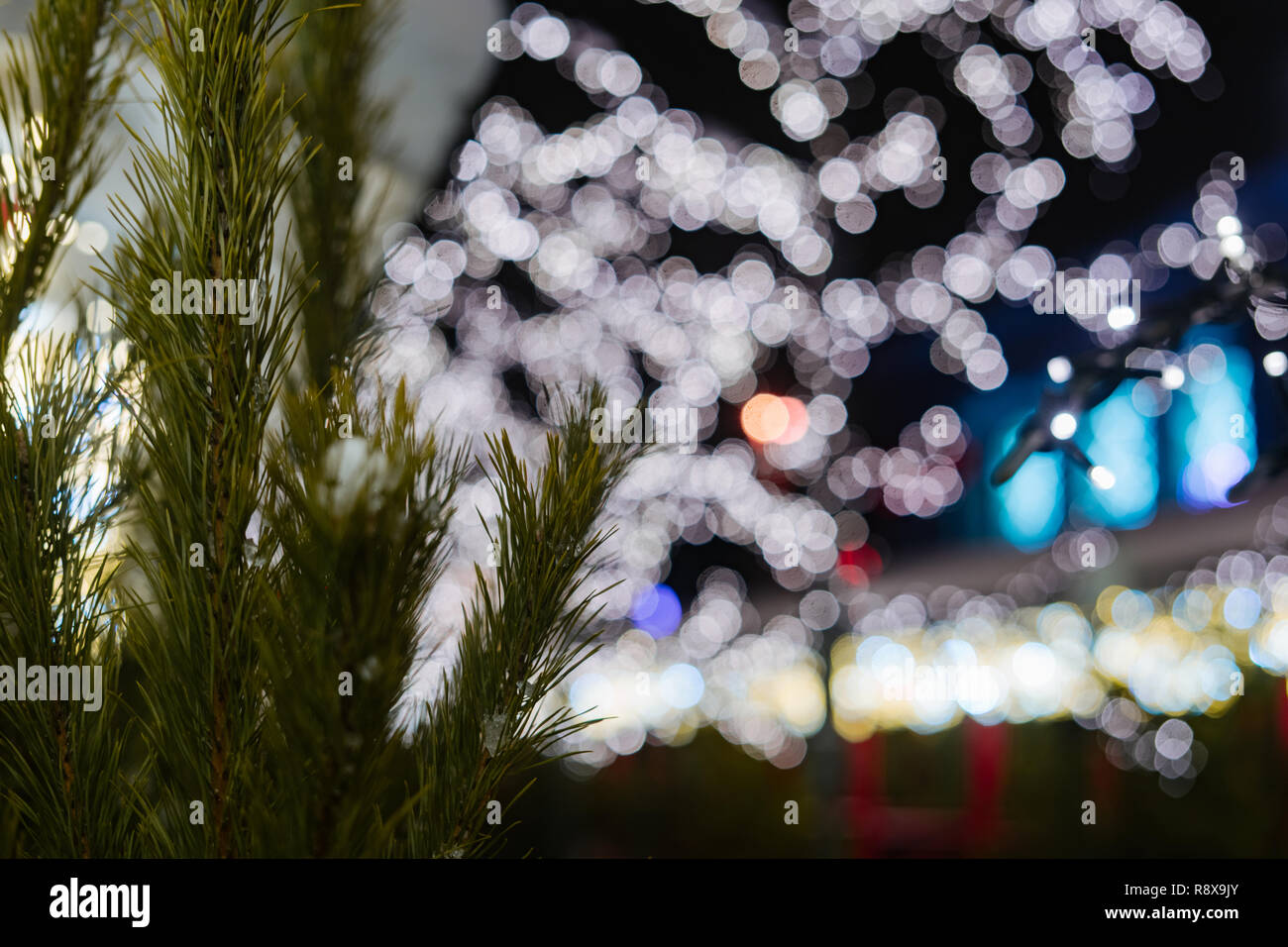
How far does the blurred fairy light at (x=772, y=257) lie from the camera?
3307mm

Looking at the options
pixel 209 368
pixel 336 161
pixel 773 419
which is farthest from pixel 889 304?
pixel 209 368

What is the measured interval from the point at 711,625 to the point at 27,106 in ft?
27.5

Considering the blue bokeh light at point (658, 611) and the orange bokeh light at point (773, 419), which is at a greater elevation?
the orange bokeh light at point (773, 419)

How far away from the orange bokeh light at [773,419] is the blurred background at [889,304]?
2cm

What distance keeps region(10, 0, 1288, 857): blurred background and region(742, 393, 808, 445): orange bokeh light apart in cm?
2

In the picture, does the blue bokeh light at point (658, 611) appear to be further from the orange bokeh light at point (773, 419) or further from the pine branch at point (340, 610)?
the pine branch at point (340, 610)

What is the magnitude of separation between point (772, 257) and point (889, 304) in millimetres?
737

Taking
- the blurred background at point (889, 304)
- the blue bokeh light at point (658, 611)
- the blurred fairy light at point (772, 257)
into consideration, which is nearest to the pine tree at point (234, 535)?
the blurred background at point (889, 304)

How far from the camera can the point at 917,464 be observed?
247 inches

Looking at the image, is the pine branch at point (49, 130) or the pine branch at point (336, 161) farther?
the pine branch at point (336, 161)

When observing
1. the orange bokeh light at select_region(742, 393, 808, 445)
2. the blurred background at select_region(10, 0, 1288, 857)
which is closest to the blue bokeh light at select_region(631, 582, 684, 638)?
the blurred background at select_region(10, 0, 1288, 857)
